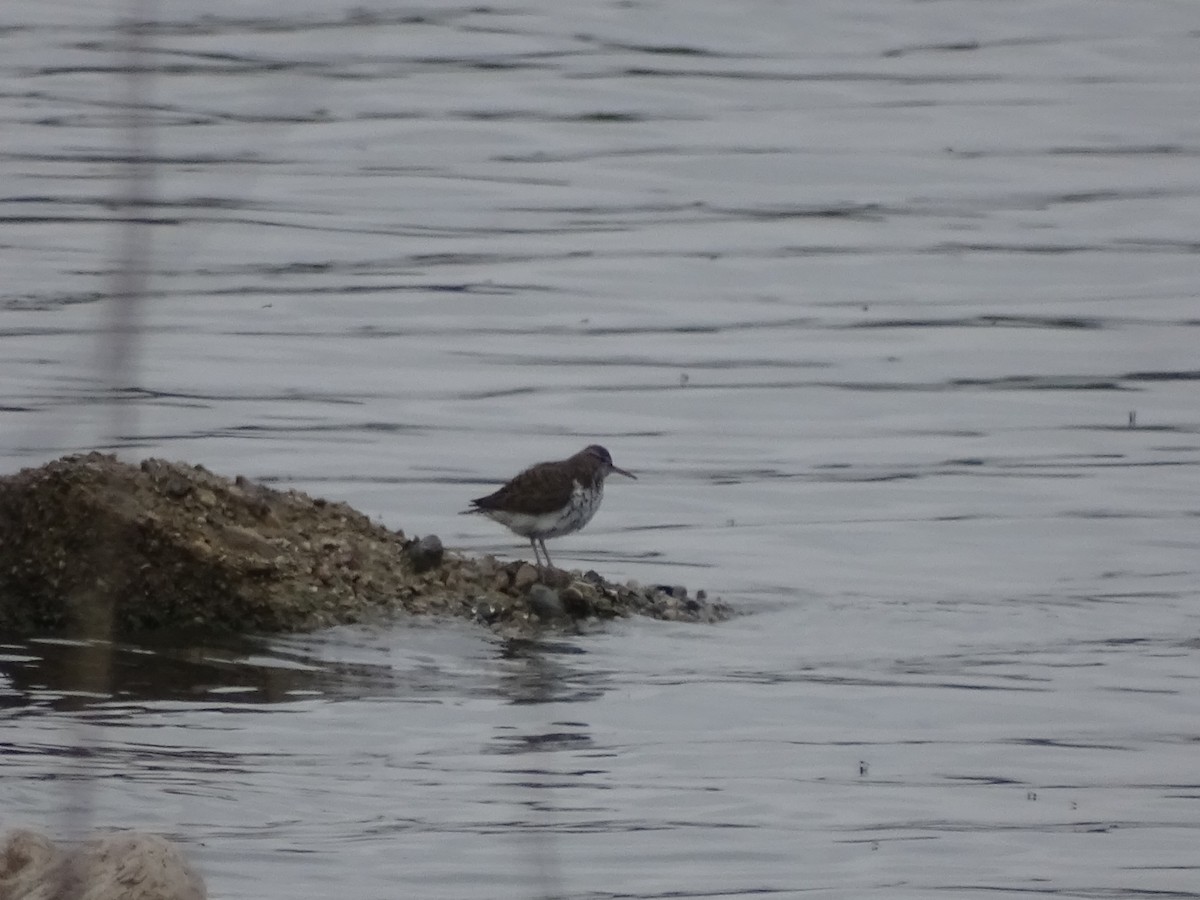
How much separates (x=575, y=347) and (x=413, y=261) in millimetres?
3130

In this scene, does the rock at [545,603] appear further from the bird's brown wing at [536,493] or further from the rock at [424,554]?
the bird's brown wing at [536,493]

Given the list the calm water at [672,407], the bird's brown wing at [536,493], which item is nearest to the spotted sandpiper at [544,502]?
the bird's brown wing at [536,493]

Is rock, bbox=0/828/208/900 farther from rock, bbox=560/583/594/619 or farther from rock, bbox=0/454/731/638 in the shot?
rock, bbox=560/583/594/619

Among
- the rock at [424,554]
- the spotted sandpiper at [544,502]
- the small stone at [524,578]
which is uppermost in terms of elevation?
the spotted sandpiper at [544,502]

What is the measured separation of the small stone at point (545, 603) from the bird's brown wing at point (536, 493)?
90 cm

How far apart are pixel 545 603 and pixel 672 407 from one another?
5936 mm

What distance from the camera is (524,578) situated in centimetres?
1131

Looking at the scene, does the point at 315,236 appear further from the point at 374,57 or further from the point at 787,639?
the point at 787,639

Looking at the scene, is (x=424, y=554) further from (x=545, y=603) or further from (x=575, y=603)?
(x=575, y=603)

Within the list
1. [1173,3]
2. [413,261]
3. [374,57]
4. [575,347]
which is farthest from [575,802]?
[1173,3]

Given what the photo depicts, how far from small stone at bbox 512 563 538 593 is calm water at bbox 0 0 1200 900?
441 mm

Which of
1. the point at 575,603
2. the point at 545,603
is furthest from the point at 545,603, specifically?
the point at 575,603

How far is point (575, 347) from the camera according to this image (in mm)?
18359

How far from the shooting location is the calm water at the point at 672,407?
7.90 m
